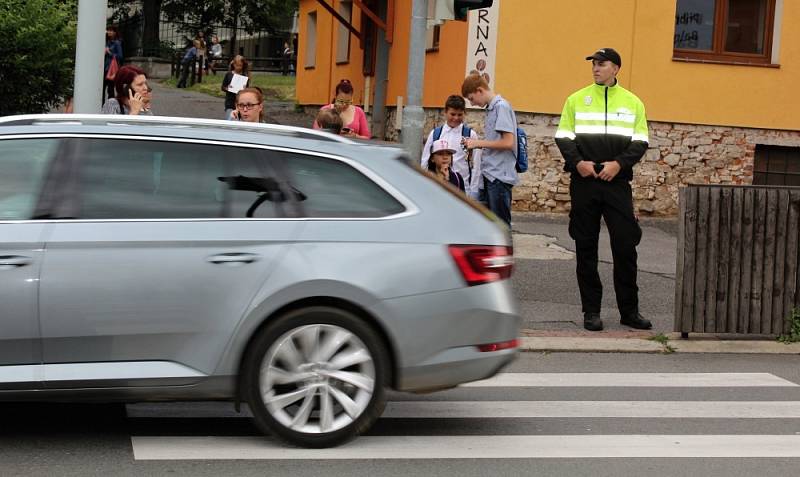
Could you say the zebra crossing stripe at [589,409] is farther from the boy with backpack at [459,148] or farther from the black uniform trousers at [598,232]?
the boy with backpack at [459,148]

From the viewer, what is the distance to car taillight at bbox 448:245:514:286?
5883 millimetres

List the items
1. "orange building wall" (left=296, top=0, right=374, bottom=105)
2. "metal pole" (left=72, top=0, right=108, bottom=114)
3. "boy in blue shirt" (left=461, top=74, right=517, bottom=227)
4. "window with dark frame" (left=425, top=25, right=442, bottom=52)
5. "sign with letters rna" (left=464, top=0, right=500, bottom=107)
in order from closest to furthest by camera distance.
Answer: "metal pole" (left=72, top=0, right=108, bottom=114), "boy in blue shirt" (left=461, top=74, right=517, bottom=227), "sign with letters rna" (left=464, top=0, right=500, bottom=107), "window with dark frame" (left=425, top=25, right=442, bottom=52), "orange building wall" (left=296, top=0, right=374, bottom=105)

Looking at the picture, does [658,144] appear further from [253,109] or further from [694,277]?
[253,109]

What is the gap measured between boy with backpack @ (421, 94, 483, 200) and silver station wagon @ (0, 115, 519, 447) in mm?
4725

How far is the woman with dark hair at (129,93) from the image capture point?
30.7 feet

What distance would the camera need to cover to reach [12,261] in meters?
5.56

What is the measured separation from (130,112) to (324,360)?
4267 mm

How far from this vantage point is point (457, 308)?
19.2 feet

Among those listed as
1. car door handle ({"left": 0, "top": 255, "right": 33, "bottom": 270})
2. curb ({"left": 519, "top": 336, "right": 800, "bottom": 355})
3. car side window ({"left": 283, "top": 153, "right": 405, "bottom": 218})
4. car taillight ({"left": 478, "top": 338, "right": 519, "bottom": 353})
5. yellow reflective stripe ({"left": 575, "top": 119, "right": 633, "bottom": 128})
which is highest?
yellow reflective stripe ({"left": 575, "top": 119, "right": 633, "bottom": 128})

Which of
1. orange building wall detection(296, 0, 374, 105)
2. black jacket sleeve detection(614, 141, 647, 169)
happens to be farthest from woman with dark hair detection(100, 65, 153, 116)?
orange building wall detection(296, 0, 374, 105)

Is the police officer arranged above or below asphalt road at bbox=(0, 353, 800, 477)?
above

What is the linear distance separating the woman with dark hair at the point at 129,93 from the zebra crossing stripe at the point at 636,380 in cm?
347

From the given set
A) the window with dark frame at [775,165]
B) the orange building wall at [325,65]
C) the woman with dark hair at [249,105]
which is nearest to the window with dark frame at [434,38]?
the window with dark frame at [775,165]

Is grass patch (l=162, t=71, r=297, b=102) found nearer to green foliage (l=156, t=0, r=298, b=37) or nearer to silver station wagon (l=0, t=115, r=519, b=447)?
green foliage (l=156, t=0, r=298, b=37)
